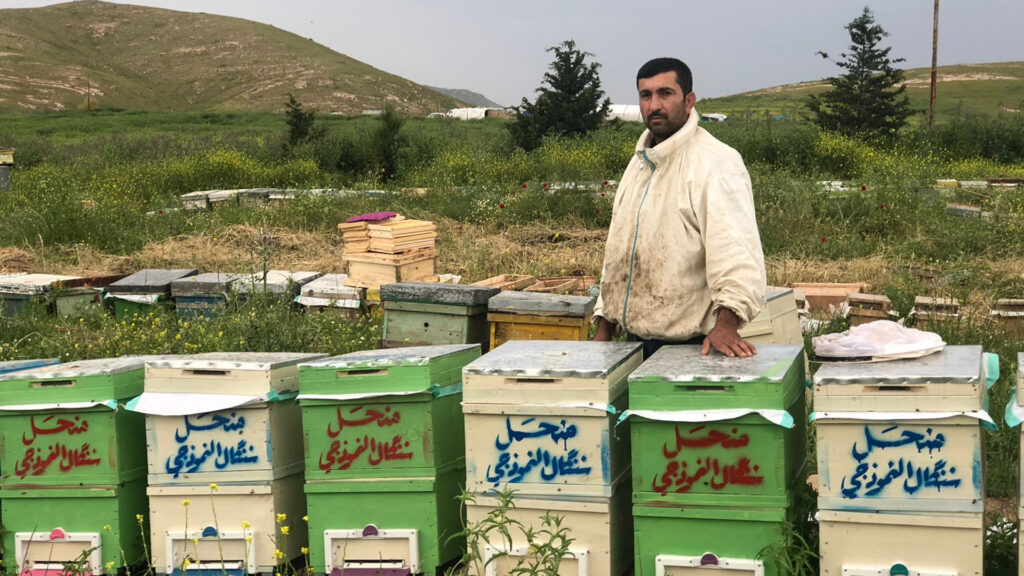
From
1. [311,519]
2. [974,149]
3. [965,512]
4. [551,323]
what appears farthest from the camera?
[974,149]

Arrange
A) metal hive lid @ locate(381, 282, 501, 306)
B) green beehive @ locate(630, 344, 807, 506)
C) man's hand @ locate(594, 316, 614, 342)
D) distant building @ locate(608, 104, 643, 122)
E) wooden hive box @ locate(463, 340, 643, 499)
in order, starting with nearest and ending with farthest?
green beehive @ locate(630, 344, 807, 506) < wooden hive box @ locate(463, 340, 643, 499) < man's hand @ locate(594, 316, 614, 342) < metal hive lid @ locate(381, 282, 501, 306) < distant building @ locate(608, 104, 643, 122)

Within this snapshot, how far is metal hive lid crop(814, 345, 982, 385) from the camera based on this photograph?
3.64 meters

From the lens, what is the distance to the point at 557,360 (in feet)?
13.9

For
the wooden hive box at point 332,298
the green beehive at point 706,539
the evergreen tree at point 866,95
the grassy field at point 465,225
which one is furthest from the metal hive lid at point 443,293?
the evergreen tree at point 866,95

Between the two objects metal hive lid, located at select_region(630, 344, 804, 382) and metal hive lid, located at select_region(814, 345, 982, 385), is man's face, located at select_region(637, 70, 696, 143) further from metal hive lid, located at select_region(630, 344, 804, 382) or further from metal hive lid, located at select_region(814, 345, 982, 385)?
metal hive lid, located at select_region(814, 345, 982, 385)

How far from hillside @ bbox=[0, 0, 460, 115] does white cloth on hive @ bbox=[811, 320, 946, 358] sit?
224 feet

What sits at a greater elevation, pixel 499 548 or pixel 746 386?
pixel 746 386

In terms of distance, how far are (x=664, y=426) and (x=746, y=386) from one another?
0.36 m

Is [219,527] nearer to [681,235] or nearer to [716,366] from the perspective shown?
[716,366]

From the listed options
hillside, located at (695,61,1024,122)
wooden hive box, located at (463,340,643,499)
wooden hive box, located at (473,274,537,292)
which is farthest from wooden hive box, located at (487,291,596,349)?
hillside, located at (695,61,1024,122)

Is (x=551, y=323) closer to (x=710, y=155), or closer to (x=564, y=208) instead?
(x=710, y=155)

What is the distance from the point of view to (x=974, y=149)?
2656 cm

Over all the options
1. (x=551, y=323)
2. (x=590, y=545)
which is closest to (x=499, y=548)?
(x=590, y=545)

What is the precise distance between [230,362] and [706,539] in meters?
2.19
